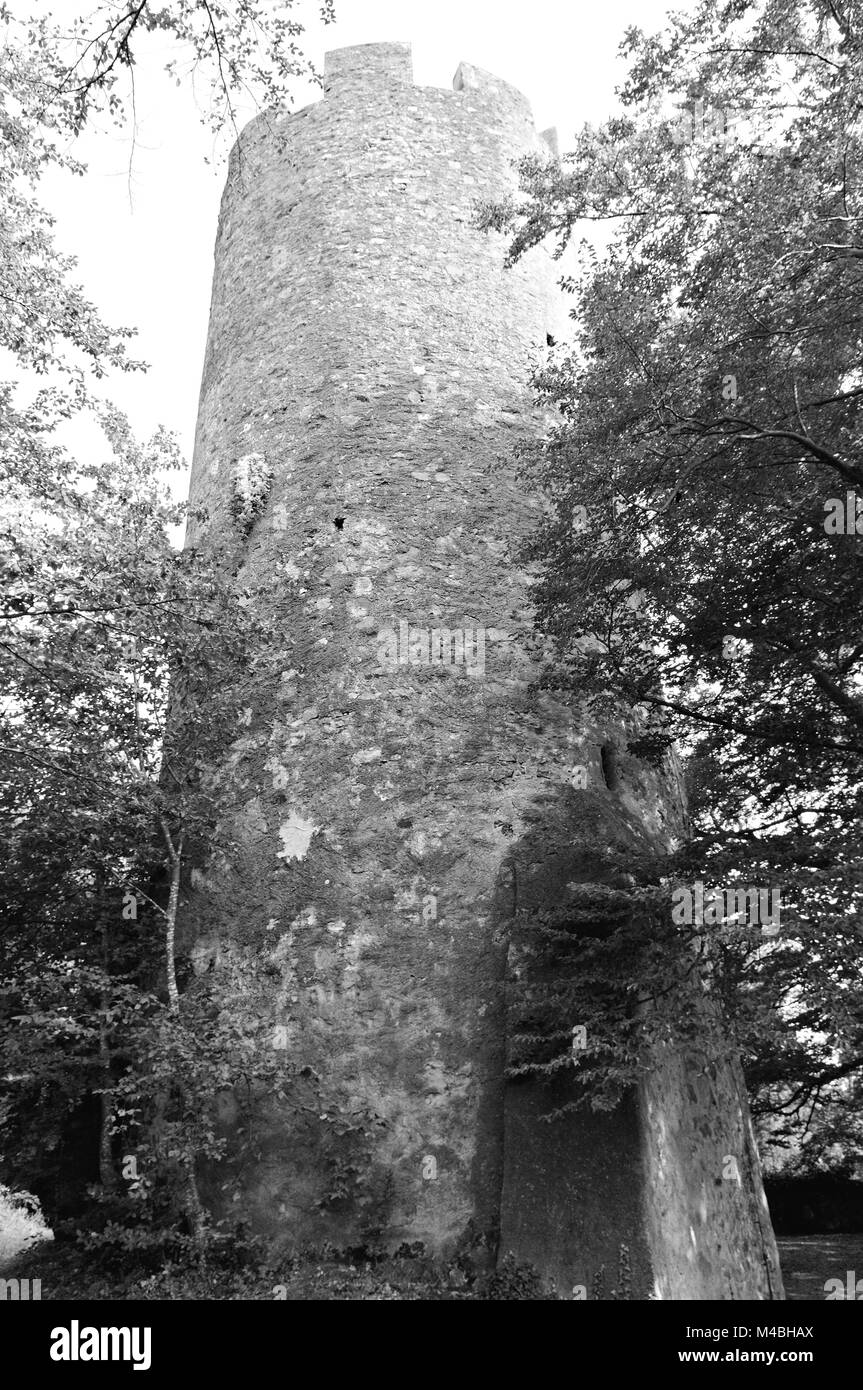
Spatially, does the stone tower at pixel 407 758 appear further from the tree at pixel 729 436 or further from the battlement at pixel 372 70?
the tree at pixel 729 436

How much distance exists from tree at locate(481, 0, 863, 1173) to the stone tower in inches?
30.3

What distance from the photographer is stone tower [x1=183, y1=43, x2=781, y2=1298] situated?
5.27 m

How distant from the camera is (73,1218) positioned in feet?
18.4

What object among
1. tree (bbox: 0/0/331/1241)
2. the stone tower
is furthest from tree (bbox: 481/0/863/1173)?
tree (bbox: 0/0/331/1241)

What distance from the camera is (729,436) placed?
576 cm

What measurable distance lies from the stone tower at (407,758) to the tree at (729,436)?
0.77 metres

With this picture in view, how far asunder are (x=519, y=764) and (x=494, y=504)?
2.29 meters

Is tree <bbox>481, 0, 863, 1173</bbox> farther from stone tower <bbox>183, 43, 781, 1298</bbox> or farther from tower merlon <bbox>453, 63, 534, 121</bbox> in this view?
tower merlon <bbox>453, 63, 534, 121</bbox>

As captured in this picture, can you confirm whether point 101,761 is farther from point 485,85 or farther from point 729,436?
point 485,85

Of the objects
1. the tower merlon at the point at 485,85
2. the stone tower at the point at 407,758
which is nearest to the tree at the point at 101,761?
the stone tower at the point at 407,758

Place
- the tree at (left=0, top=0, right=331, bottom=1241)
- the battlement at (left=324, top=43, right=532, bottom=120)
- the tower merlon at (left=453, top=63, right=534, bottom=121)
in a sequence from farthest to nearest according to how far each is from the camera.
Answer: the tower merlon at (left=453, top=63, right=534, bottom=121)
the battlement at (left=324, top=43, right=532, bottom=120)
the tree at (left=0, top=0, right=331, bottom=1241)

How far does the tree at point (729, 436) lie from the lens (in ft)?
18.4

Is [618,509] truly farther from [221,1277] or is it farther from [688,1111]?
[221,1277]

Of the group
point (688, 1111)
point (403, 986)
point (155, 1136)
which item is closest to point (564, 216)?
point (403, 986)
